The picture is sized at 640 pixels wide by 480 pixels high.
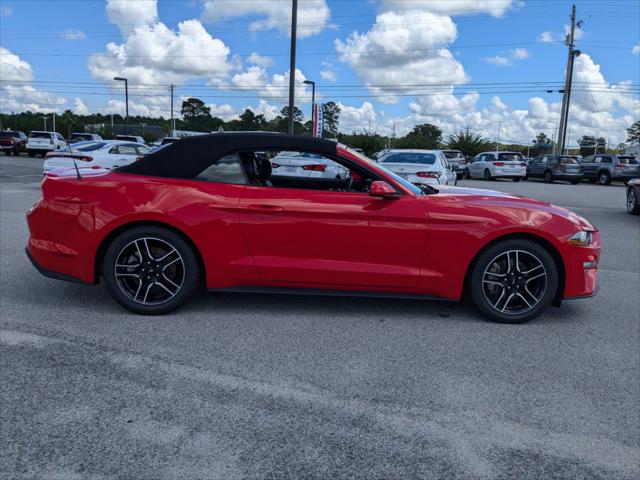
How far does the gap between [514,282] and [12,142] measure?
42.7 metres

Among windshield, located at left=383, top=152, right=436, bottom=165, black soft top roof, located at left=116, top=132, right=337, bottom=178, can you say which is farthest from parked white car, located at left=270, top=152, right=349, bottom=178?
windshield, located at left=383, top=152, right=436, bottom=165

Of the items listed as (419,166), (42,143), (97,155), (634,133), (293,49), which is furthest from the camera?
(634,133)

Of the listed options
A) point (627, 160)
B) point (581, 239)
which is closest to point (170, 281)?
point (581, 239)

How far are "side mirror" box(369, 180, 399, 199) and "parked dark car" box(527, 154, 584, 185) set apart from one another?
2840cm

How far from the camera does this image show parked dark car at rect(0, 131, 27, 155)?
3891cm

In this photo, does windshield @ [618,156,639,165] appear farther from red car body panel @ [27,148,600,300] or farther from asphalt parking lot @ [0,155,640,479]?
red car body panel @ [27,148,600,300]

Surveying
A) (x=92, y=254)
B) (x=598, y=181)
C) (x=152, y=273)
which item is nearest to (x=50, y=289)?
(x=92, y=254)

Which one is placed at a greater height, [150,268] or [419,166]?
[419,166]

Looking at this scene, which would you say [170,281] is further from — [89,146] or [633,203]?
[89,146]

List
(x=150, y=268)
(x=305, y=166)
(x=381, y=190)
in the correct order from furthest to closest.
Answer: (x=305, y=166) → (x=150, y=268) → (x=381, y=190)

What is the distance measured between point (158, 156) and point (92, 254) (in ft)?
3.03

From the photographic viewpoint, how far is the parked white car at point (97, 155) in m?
16.6

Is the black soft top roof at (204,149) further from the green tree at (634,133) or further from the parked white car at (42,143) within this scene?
the green tree at (634,133)

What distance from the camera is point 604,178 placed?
2903cm
